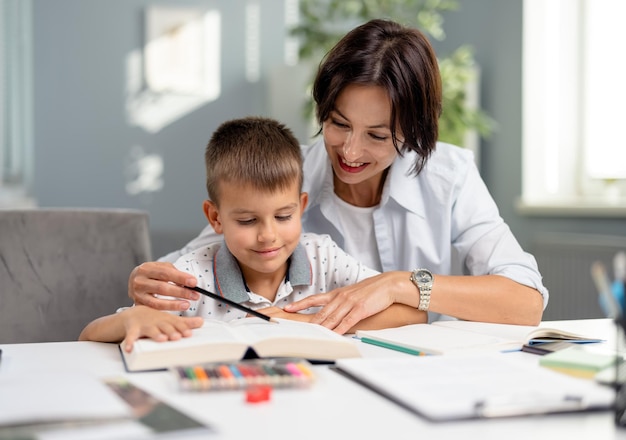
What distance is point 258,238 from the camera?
1.37 metres

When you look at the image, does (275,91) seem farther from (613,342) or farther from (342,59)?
(613,342)

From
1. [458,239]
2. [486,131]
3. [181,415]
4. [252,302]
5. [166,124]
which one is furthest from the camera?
[166,124]

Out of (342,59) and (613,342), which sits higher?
(342,59)

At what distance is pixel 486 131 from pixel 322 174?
188cm

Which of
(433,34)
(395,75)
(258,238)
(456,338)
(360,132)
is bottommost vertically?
(456,338)

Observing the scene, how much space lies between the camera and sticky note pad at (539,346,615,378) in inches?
36.2

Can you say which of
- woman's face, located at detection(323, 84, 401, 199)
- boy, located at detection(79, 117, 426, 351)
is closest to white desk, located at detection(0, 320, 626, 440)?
boy, located at detection(79, 117, 426, 351)

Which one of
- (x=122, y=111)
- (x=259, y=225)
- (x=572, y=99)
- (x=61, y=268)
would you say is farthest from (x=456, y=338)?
(x=122, y=111)

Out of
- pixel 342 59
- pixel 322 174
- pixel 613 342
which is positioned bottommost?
pixel 613 342

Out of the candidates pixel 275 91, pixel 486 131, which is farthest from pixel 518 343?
pixel 275 91

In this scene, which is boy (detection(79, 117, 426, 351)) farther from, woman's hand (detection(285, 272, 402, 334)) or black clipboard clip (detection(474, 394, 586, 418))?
black clipboard clip (detection(474, 394, 586, 418))

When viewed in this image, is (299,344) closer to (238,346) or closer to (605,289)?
(238,346)

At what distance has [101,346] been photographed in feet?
3.86

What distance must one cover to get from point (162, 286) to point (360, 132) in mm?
552
